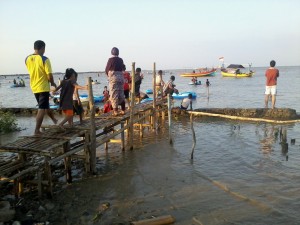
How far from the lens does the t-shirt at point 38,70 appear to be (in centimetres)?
660

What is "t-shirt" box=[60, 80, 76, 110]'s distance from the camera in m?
7.29

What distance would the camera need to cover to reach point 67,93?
7.35 metres

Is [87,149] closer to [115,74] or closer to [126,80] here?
[115,74]

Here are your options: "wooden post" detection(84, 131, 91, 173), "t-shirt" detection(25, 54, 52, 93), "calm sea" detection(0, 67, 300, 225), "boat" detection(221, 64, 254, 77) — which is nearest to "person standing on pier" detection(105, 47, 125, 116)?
"wooden post" detection(84, 131, 91, 173)

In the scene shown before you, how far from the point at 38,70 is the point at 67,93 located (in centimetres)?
97

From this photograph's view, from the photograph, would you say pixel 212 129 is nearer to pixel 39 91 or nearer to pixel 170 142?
pixel 170 142

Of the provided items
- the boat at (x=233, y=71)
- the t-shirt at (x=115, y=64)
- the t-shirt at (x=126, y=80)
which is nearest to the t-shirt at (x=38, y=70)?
the t-shirt at (x=115, y=64)

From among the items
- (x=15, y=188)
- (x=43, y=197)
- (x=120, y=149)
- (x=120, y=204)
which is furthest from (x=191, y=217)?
(x=120, y=149)

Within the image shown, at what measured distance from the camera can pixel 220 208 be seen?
6.09 meters

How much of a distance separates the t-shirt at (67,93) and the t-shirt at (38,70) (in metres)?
0.60

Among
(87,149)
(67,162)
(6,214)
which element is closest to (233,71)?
(87,149)

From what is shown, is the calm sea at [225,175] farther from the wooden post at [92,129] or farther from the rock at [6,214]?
the rock at [6,214]

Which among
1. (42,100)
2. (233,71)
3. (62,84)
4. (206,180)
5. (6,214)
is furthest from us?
(233,71)

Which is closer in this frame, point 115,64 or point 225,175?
point 225,175
